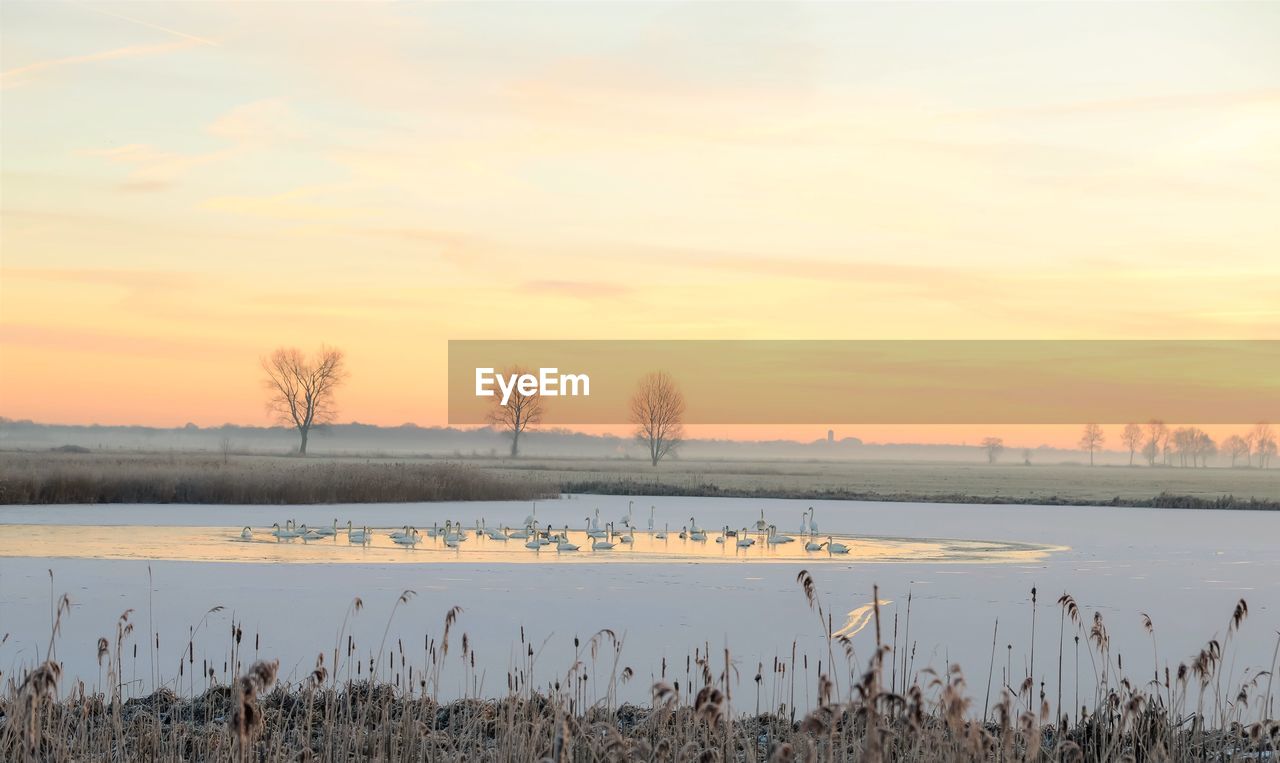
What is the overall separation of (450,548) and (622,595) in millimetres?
7289

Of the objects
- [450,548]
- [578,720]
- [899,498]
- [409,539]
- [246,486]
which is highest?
[246,486]

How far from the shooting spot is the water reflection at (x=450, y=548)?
17984 mm

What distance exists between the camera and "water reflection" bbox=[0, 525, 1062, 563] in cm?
1798

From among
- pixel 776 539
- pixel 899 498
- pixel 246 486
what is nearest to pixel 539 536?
pixel 776 539

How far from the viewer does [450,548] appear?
65.7 feet

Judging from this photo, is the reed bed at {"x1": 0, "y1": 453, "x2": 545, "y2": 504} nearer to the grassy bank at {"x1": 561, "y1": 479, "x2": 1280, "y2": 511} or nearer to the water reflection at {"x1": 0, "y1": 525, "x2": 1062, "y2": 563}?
the grassy bank at {"x1": 561, "y1": 479, "x2": 1280, "y2": 511}

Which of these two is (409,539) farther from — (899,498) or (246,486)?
(899,498)

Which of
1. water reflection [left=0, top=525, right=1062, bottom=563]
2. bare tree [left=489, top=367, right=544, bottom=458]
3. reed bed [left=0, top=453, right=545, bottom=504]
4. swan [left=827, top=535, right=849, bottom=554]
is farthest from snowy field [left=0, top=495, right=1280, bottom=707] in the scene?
bare tree [left=489, top=367, right=544, bottom=458]

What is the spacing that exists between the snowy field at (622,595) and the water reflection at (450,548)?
9 centimetres

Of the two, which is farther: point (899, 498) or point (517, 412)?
point (517, 412)

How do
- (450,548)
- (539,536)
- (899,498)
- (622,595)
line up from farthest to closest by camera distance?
(899,498) < (539,536) < (450,548) < (622,595)

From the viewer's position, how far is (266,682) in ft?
10.3

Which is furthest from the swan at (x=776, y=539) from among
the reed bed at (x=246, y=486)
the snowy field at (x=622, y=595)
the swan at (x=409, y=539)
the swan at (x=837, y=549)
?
the reed bed at (x=246, y=486)

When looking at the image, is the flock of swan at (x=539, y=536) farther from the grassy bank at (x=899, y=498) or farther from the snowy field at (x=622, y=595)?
the grassy bank at (x=899, y=498)
